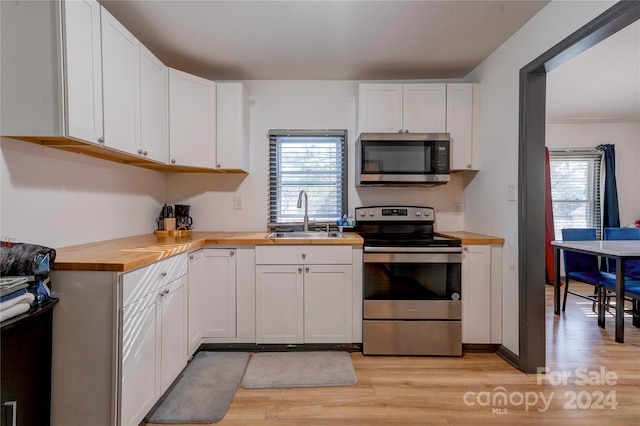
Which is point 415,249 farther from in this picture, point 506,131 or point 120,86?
point 120,86

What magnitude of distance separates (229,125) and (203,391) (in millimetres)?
2017

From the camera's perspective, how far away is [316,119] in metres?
2.80

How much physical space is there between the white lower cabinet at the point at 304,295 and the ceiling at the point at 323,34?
1.57m

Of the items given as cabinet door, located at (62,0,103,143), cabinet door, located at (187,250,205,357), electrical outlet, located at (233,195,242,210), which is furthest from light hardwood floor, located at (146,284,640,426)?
cabinet door, located at (62,0,103,143)

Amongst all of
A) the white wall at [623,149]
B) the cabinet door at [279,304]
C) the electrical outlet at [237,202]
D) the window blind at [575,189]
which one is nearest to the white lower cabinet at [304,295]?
the cabinet door at [279,304]

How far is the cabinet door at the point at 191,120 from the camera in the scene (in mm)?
2236

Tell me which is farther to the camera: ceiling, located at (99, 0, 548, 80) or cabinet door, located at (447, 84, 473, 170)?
cabinet door, located at (447, 84, 473, 170)

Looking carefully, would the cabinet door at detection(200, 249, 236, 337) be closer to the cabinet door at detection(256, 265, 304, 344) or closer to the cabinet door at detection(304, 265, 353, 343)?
the cabinet door at detection(256, 265, 304, 344)

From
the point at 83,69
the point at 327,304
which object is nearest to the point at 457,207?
the point at 327,304

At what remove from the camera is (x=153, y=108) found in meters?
2.02

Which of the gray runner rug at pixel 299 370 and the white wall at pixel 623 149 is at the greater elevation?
the white wall at pixel 623 149

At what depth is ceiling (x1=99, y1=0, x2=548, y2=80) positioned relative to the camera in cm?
177

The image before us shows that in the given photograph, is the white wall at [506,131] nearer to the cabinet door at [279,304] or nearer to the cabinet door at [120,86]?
the cabinet door at [279,304]

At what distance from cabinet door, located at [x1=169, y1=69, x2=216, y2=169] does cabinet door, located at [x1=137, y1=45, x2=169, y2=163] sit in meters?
0.05
